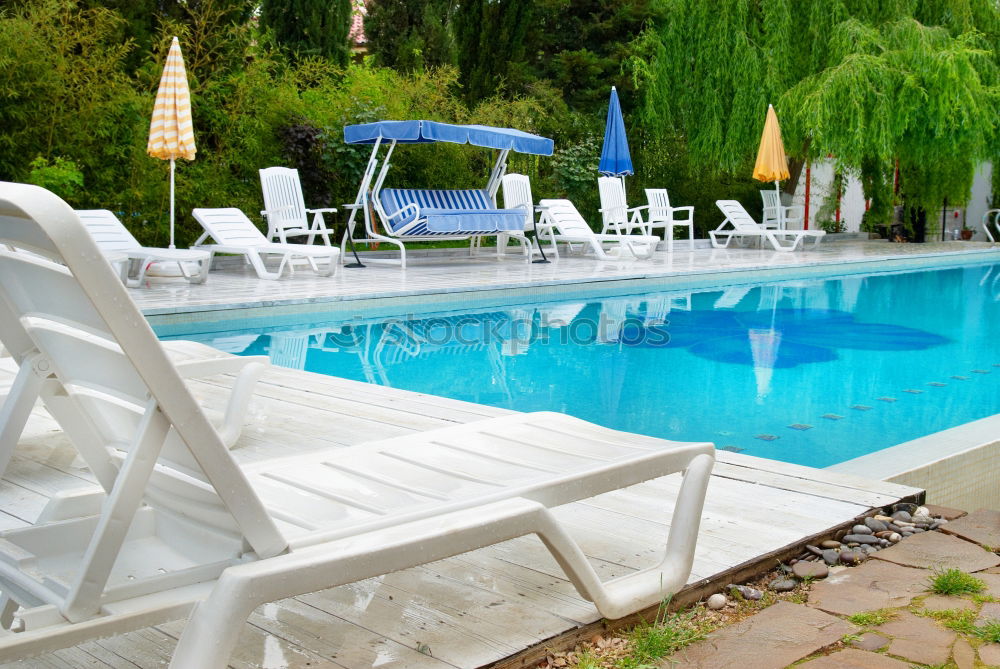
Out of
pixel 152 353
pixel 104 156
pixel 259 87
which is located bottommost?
pixel 152 353

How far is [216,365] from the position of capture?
3.05m

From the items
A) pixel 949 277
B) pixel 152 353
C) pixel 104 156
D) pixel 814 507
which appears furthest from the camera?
pixel 949 277

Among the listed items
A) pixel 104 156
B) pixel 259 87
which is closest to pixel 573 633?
pixel 104 156

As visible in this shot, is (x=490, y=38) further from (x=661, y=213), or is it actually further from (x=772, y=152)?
(x=772, y=152)

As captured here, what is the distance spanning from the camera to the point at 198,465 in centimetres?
129

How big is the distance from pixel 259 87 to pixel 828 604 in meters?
10.9

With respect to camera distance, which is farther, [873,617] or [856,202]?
[856,202]

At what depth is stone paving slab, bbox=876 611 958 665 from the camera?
5.74 feet

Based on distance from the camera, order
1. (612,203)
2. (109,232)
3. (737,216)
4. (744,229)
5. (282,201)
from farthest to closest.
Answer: (737,216), (744,229), (612,203), (282,201), (109,232)

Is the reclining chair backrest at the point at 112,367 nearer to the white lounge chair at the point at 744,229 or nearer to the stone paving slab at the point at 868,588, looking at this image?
the stone paving slab at the point at 868,588

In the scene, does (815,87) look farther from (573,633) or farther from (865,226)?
(573,633)

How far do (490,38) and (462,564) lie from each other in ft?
59.6

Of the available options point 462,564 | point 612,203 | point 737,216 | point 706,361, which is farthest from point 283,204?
point 462,564

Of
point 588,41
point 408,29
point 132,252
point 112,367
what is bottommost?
point 132,252
